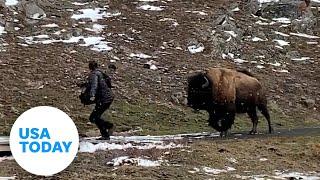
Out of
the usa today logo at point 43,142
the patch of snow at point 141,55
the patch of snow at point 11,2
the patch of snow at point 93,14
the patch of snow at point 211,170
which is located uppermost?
the usa today logo at point 43,142

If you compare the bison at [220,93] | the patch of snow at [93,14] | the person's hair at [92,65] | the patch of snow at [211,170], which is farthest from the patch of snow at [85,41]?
the patch of snow at [211,170]

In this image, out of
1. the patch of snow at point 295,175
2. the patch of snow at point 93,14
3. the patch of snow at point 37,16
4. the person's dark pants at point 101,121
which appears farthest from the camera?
the patch of snow at point 93,14

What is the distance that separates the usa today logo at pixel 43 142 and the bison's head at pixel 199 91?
24.5 ft

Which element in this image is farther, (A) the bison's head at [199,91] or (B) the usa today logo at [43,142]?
(A) the bison's head at [199,91]

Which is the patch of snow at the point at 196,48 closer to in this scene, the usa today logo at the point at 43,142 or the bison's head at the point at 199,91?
the bison's head at the point at 199,91

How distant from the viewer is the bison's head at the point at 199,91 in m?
15.4

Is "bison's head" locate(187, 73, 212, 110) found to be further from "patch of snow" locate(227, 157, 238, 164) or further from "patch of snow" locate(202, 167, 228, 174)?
"patch of snow" locate(202, 167, 228, 174)

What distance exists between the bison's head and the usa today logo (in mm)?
7478

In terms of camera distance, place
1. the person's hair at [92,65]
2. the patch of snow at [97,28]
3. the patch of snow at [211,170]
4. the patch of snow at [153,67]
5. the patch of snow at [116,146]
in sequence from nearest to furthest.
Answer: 1. the patch of snow at [211,170]
2. the patch of snow at [116,146]
3. the person's hair at [92,65]
4. the patch of snow at [153,67]
5. the patch of snow at [97,28]

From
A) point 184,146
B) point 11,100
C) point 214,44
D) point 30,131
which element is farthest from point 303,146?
point 214,44

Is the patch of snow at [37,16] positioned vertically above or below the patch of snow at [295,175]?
below

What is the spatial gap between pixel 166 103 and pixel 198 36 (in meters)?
8.68

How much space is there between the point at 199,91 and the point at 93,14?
15685mm

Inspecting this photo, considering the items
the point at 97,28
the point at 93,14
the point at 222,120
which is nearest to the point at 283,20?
the point at 93,14
